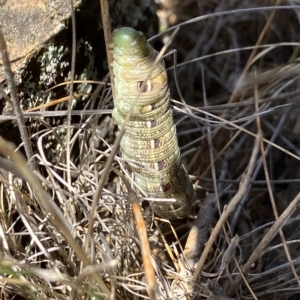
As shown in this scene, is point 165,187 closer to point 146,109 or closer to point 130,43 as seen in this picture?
point 146,109

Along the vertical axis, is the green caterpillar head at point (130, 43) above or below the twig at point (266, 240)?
above

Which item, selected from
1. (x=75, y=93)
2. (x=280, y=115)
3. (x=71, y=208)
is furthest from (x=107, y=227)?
(x=280, y=115)

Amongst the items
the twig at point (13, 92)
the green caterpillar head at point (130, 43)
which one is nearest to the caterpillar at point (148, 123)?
the green caterpillar head at point (130, 43)

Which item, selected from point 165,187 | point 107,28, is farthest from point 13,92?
point 165,187

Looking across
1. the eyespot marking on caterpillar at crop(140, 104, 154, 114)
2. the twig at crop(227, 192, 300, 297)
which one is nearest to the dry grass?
the twig at crop(227, 192, 300, 297)

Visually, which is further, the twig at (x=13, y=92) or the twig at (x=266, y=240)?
the twig at (x=266, y=240)

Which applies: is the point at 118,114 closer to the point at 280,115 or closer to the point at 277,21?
the point at 280,115

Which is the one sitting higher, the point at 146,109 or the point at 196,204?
the point at 146,109

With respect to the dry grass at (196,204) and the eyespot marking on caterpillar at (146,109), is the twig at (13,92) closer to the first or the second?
the dry grass at (196,204)
